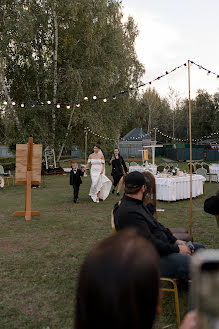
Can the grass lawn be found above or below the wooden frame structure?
below

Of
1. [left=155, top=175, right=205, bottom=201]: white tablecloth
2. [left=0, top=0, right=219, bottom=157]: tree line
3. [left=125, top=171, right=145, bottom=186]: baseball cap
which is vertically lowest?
[left=155, top=175, right=205, bottom=201]: white tablecloth

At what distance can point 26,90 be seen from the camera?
64.4 feet

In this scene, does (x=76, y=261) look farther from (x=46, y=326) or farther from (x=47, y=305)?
(x=46, y=326)

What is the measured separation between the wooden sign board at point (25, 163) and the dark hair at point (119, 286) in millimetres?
7134

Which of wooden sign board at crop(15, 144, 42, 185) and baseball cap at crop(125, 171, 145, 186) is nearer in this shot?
baseball cap at crop(125, 171, 145, 186)

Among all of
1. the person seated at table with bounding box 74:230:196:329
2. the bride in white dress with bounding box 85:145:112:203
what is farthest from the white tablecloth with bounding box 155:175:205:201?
the person seated at table with bounding box 74:230:196:329

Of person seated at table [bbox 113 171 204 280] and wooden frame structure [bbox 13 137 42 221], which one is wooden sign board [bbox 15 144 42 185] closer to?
wooden frame structure [bbox 13 137 42 221]

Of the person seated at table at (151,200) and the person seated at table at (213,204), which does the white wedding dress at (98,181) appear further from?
the person seated at table at (213,204)

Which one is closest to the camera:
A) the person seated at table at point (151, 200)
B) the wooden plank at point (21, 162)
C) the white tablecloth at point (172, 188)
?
the person seated at table at point (151, 200)

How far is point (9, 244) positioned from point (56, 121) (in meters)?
15.9

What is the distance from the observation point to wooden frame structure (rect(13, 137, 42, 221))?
7.64 meters

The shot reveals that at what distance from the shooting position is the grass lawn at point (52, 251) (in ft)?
10.6

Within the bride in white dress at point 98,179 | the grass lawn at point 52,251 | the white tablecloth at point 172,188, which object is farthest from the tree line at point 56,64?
the white tablecloth at point 172,188

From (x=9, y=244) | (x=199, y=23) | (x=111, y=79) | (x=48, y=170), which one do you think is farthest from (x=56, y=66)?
(x=9, y=244)
